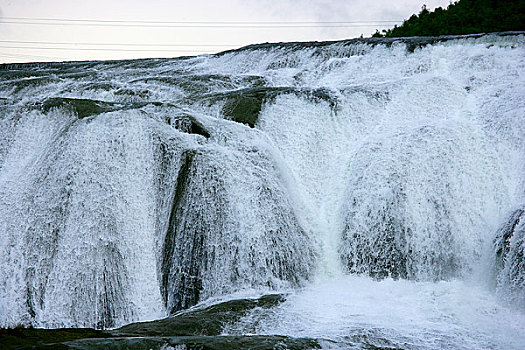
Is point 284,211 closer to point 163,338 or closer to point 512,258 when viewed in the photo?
point 512,258

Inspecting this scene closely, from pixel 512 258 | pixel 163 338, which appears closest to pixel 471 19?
pixel 512 258

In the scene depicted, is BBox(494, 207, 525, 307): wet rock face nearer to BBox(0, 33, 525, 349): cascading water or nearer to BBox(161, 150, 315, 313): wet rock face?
BBox(0, 33, 525, 349): cascading water

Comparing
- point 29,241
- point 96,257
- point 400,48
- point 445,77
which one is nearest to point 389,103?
point 445,77

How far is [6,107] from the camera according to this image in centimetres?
1191

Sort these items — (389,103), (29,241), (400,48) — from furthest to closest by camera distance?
(400,48) < (389,103) < (29,241)

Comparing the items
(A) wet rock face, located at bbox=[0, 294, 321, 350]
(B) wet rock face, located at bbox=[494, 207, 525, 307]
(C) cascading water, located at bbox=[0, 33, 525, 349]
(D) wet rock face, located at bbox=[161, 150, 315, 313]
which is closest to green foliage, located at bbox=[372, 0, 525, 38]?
(C) cascading water, located at bbox=[0, 33, 525, 349]

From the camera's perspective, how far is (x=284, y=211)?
991 centimetres

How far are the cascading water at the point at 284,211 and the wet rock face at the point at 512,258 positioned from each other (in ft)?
0.08

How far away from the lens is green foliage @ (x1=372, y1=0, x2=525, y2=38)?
2688 cm

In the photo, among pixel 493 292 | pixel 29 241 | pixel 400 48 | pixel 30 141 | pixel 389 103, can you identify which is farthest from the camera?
pixel 400 48

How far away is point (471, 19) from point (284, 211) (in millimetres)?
24079

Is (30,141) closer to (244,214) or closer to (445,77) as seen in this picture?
(244,214)

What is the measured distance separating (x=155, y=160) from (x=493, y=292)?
6.65 m

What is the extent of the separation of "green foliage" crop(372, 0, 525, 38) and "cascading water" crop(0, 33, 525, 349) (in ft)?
53.1
